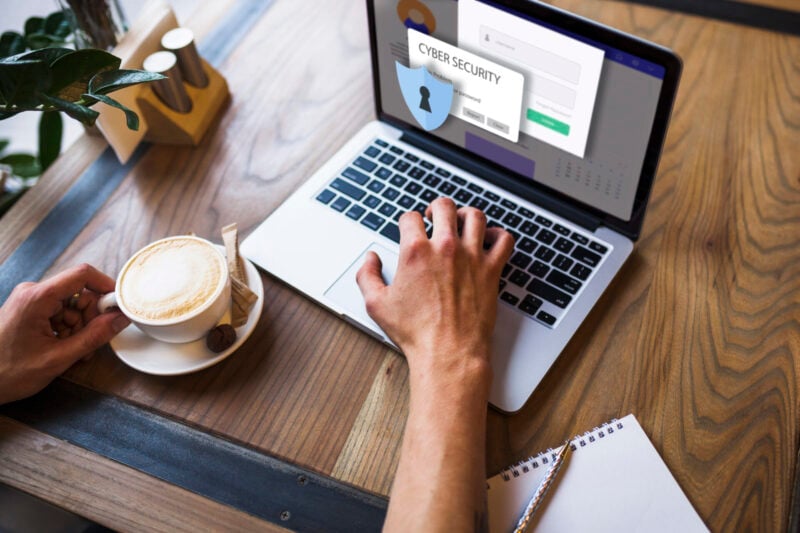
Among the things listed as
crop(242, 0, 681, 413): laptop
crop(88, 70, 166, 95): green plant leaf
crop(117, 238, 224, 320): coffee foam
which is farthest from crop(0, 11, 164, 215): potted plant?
crop(242, 0, 681, 413): laptop

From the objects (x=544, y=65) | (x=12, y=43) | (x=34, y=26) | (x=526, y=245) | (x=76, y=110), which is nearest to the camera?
(x=76, y=110)

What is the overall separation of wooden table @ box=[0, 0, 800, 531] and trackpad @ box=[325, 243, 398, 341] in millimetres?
25

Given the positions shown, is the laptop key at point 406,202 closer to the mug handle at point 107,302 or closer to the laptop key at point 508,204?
the laptop key at point 508,204

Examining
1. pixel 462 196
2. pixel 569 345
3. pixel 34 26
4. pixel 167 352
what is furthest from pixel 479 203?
pixel 34 26

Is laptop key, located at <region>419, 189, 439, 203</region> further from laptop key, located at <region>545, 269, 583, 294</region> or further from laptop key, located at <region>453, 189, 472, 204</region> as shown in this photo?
laptop key, located at <region>545, 269, 583, 294</region>

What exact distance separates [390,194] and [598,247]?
28 centimetres

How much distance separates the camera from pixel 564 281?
87cm

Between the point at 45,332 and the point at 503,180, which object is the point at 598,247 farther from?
the point at 45,332

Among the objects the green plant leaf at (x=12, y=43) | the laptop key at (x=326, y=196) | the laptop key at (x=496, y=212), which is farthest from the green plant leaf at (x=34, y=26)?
the laptop key at (x=496, y=212)

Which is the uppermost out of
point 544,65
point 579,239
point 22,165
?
point 544,65

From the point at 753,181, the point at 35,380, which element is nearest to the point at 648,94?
the point at 753,181

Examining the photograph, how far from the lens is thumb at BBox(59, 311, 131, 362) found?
82cm

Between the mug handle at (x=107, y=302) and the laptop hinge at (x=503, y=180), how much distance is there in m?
0.45

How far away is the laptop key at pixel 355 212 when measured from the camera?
96 cm
